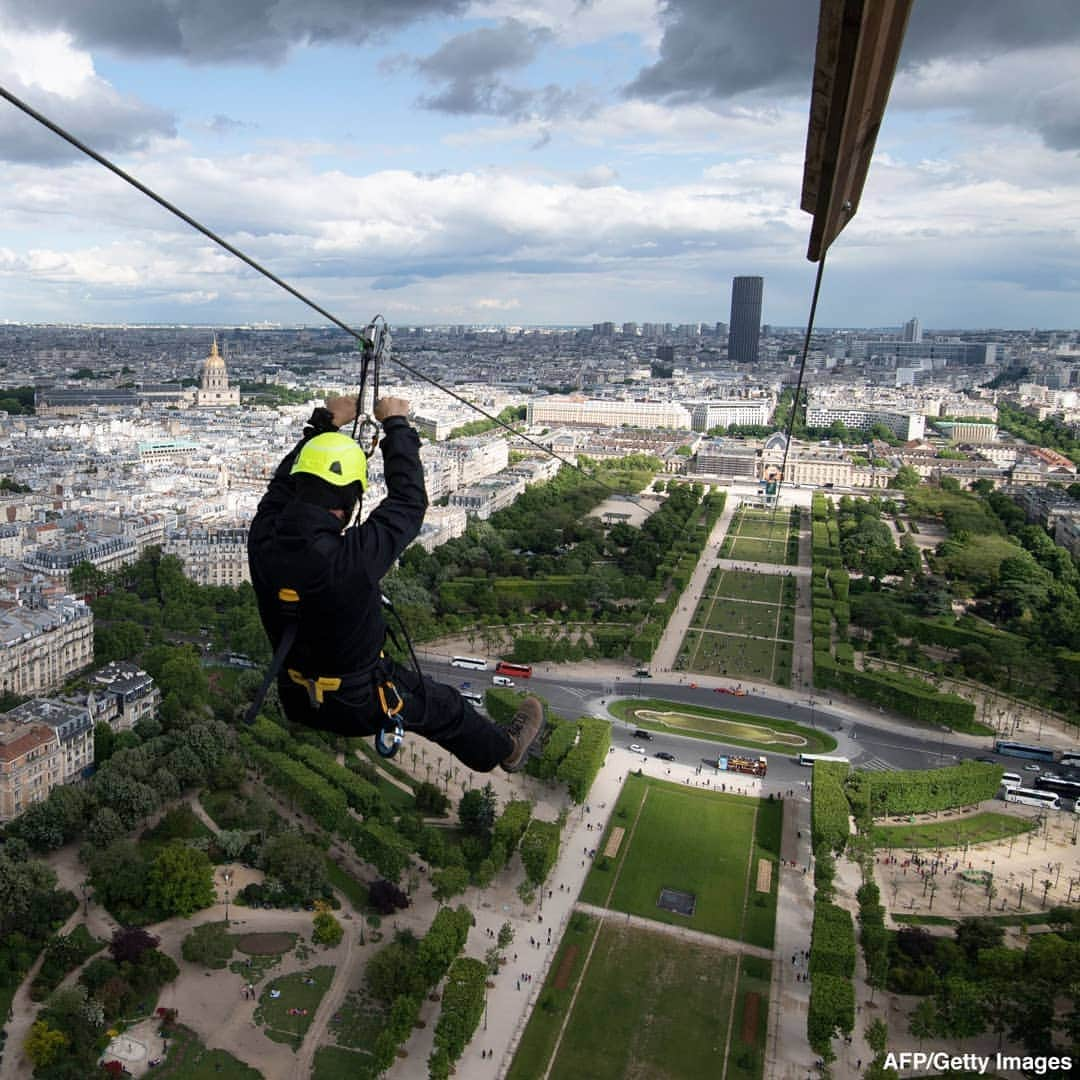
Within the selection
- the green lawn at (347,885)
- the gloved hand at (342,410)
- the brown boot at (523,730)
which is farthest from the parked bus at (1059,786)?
the gloved hand at (342,410)

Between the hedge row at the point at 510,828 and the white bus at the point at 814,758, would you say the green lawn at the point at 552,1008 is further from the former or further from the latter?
the white bus at the point at 814,758

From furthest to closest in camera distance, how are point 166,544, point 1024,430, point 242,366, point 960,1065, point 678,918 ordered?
point 242,366, point 1024,430, point 166,544, point 678,918, point 960,1065

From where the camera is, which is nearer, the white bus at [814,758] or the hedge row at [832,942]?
the hedge row at [832,942]

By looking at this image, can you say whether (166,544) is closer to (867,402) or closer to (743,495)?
(743,495)

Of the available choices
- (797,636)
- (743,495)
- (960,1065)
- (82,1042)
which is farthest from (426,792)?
(743,495)

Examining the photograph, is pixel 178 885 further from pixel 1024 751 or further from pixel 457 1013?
pixel 1024 751

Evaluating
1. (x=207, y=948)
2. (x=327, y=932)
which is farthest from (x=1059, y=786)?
(x=207, y=948)
